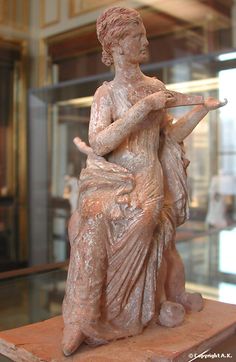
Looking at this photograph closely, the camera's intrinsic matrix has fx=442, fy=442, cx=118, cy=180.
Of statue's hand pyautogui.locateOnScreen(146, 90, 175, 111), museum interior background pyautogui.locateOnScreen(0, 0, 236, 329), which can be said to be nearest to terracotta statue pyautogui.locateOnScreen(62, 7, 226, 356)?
statue's hand pyautogui.locateOnScreen(146, 90, 175, 111)

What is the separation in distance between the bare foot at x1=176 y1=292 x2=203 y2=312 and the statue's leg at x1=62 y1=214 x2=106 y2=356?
477mm

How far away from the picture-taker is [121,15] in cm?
171

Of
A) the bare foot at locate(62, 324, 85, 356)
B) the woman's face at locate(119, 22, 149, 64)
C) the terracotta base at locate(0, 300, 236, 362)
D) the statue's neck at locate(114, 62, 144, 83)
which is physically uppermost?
the woman's face at locate(119, 22, 149, 64)

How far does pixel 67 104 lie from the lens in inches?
173

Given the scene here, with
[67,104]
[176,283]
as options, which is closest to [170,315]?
[176,283]

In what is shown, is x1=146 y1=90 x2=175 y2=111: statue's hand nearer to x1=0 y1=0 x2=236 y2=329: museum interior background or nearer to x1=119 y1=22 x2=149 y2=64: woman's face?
x1=119 y1=22 x2=149 y2=64: woman's face

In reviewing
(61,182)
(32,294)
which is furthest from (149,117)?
(61,182)

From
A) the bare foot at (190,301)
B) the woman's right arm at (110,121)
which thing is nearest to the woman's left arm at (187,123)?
the woman's right arm at (110,121)

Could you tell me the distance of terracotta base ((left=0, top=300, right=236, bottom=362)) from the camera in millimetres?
1493

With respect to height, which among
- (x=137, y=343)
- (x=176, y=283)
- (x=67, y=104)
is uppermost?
(x=67, y=104)

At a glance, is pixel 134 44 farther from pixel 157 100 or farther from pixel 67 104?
pixel 67 104

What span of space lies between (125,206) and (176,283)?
0.50 m

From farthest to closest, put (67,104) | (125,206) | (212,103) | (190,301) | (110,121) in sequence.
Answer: (67,104) < (190,301) < (212,103) < (110,121) < (125,206)

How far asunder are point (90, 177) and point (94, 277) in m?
0.38
